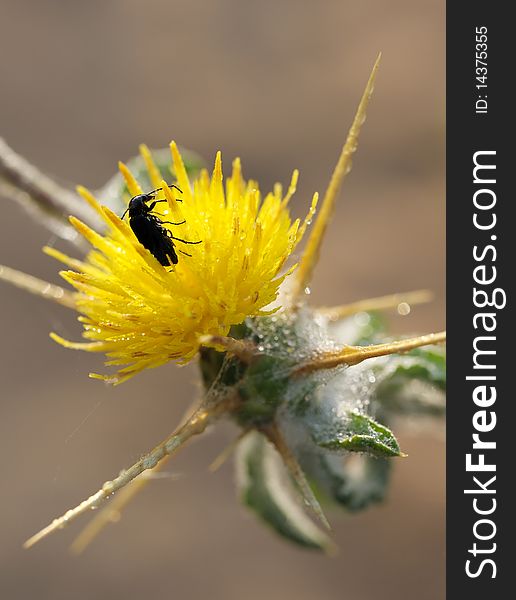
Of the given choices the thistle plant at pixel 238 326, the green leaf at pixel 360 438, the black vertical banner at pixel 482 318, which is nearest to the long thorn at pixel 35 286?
the thistle plant at pixel 238 326

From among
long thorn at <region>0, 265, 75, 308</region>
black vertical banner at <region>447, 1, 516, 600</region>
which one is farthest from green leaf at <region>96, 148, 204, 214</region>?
black vertical banner at <region>447, 1, 516, 600</region>

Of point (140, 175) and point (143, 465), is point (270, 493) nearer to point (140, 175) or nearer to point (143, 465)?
point (140, 175)

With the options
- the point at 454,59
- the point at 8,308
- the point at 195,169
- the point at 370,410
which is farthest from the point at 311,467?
the point at 8,308

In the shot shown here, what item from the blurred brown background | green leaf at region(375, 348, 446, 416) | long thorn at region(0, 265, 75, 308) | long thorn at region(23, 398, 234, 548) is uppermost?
the blurred brown background

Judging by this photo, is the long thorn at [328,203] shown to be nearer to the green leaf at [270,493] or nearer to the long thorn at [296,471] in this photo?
the long thorn at [296,471]

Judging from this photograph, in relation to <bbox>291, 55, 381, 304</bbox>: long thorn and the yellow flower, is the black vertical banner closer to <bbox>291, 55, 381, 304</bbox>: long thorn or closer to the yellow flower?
<bbox>291, 55, 381, 304</bbox>: long thorn

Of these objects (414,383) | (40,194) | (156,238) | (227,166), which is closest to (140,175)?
(40,194)

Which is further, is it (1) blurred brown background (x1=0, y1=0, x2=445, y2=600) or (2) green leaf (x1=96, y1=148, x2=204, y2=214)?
(1) blurred brown background (x1=0, y1=0, x2=445, y2=600)
